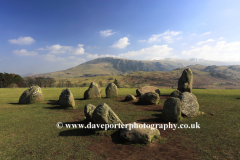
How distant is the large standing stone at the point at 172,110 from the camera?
36.6ft

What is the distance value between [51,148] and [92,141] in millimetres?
2396

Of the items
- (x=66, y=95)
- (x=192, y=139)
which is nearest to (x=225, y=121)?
(x=192, y=139)

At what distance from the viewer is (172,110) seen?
11242 millimetres

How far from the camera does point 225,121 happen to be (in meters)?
11.4

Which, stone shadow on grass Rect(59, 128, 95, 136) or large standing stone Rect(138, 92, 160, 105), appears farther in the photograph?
large standing stone Rect(138, 92, 160, 105)

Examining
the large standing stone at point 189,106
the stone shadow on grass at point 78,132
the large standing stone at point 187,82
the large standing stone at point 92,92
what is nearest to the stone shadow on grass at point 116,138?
the stone shadow on grass at point 78,132

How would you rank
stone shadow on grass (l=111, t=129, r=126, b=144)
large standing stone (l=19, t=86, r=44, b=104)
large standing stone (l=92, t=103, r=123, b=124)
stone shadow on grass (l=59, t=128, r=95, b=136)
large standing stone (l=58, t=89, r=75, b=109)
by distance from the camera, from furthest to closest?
large standing stone (l=19, t=86, r=44, b=104) → large standing stone (l=58, t=89, r=75, b=109) → stone shadow on grass (l=59, t=128, r=95, b=136) → large standing stone (l=92, t=103, r=123, b=124) → stone shadow on grass (l=111, t=129, r=126, b=144)

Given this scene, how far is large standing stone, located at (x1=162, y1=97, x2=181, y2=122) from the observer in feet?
36.6

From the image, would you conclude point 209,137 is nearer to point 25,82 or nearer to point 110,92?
point 110,92

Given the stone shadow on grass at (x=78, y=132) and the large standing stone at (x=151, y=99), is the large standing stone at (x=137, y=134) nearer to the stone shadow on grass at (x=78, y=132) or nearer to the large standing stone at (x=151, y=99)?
the stone shadow on grass at (x=78, y=132)

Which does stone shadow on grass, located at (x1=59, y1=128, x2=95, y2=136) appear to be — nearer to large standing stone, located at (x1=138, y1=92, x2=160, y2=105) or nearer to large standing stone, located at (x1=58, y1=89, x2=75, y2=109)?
large standing stone, located at (x1=58, y1=89, x2=75, y2=109)

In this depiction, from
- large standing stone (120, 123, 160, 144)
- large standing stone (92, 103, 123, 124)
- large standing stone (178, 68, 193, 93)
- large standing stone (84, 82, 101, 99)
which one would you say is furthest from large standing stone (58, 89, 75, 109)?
Result: large standing stone (178, 68, 193, 93)

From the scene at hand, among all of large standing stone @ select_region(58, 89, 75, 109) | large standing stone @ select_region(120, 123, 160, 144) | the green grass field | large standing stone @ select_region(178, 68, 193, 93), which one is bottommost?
the green grass field

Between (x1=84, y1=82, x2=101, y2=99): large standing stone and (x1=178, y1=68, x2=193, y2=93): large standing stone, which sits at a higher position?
(x1=178, y1=68, x2=193, y2=93): large standing stone
